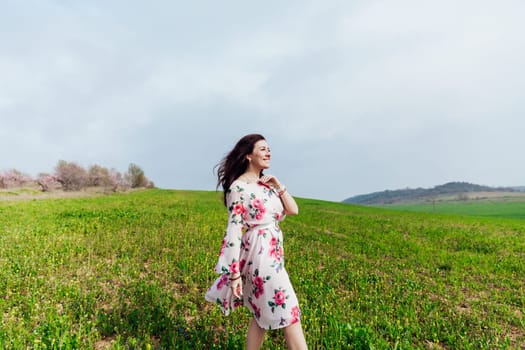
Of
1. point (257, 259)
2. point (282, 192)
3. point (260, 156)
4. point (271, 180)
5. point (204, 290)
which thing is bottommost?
point (204, 290)

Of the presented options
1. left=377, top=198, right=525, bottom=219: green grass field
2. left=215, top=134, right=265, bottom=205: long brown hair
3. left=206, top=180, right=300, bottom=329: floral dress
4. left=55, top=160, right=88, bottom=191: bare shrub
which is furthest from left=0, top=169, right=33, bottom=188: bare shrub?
left=377, top=198, right=525, bottom=219: green grass field

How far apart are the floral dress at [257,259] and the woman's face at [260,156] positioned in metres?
0.27

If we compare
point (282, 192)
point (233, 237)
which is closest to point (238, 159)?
point (282, 192)

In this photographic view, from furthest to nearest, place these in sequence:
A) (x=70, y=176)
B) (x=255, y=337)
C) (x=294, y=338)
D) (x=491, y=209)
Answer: (x=491, y=209)
(x=70, y=176)
(x=255, y=337)
(x=294, y=338)

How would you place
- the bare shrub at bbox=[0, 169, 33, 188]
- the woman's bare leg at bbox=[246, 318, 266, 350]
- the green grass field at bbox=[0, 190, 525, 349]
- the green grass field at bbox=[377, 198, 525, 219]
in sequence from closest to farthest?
1. the woman's bare leg at bbox=[246, 318, 266, 350]
2. the green grass field at bbox=[0, 190, 525, 349]
3. the bare shrub at bbox=[0, 169, 33, 188]
4. the green grass field at bbox=[377, 198, 525, 219]

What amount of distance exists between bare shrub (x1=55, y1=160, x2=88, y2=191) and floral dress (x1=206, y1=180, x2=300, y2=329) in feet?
219

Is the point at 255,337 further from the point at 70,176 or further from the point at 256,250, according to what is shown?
the point at 70,176

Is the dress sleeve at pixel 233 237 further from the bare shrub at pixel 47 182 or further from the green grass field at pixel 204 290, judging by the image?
the bare shrub at pixel 47 182

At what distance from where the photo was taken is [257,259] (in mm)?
3574

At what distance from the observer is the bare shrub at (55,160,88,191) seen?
192 feet

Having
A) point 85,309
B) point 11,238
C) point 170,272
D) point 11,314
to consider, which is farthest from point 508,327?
point 11,238

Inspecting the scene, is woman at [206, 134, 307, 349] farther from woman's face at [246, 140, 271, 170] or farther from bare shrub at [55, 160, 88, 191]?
bare shrub at [55, 160, 88, 191]

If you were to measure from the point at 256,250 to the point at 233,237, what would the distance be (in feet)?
1.15

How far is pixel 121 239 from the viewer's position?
10789mm
